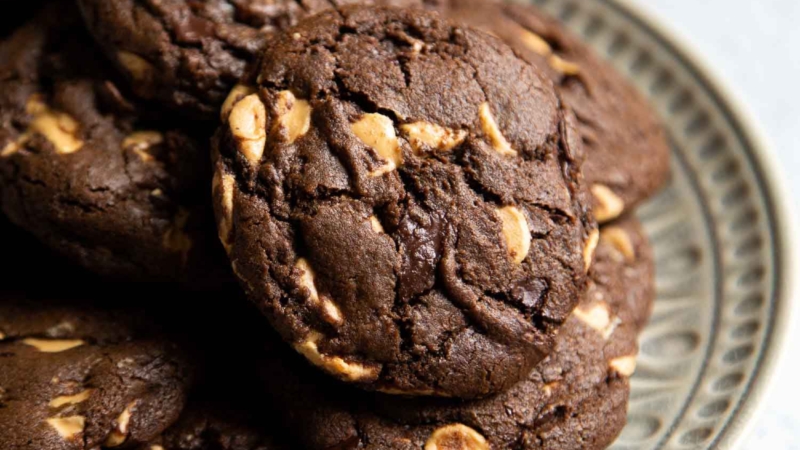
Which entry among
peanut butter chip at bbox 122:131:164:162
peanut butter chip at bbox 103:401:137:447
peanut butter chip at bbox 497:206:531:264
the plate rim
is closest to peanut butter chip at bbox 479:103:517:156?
peanut butter chip at bbox 497:206:531:264

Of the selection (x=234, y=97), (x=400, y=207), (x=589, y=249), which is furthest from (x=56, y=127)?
(x=589, y=249)

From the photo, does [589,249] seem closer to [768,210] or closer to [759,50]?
[768,210]

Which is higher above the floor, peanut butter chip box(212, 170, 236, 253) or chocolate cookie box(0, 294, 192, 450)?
peanut butter chip box(212, 170, 236, 253)

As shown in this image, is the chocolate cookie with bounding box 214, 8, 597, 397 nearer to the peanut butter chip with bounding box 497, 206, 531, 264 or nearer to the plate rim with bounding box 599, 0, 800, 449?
the peanut butter chip with bounding box 497, 206, 531, 264

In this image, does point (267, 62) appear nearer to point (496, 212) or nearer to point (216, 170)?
point (216, 170)

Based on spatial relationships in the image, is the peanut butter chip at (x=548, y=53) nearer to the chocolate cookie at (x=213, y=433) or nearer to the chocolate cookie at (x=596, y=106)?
the chocolate cookie at (x=596, y=106)

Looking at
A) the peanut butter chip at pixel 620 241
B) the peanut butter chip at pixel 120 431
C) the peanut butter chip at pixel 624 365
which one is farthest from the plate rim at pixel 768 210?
the peanut butter chip at pixel 120 431
